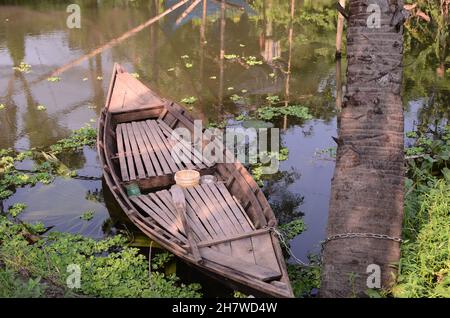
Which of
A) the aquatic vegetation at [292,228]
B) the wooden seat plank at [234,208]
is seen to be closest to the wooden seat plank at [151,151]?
the wooden seat plank at [234,208]

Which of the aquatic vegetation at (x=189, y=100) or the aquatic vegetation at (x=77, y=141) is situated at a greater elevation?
the aquatic vegetation at (x=189, y=100)

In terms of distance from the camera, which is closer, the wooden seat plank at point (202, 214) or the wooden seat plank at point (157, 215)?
the wooden seat plank at point (157, 215)

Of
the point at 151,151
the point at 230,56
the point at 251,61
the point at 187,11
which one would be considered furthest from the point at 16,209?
the point at 187,11

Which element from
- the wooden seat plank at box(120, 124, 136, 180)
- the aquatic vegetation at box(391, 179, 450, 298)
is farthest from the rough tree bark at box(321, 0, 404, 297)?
the wooden seat plank at box(120, 124, 136, 180)

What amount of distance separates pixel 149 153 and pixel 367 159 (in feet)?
15.3

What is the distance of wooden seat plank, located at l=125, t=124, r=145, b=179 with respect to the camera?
7.68 metres

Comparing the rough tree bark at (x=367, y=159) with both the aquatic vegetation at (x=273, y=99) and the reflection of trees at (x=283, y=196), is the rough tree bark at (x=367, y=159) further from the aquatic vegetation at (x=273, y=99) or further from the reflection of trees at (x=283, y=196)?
the aquatic vegetation at (x=273, y=99)

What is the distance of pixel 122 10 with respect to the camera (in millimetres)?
22453

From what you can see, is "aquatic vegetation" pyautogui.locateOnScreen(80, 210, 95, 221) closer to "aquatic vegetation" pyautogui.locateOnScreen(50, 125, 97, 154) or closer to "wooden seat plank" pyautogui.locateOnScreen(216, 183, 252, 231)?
"wooden seat plank" pyautogui.locateOnScreen(216, 183, 252, 231)

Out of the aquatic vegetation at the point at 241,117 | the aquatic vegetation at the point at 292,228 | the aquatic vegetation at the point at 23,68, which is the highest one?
the aquatic vegetation at the point at 23,68

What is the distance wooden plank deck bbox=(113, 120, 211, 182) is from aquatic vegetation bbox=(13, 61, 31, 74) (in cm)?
709

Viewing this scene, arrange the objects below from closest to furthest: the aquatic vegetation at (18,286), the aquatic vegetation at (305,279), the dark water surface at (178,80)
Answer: the aquatic vegetation at (18,286), the aquatic vegetation at (305,279), the dark water surface at (178,80)

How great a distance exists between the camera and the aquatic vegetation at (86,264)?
5.16 meters

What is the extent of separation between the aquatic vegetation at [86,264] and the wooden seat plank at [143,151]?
134cm
